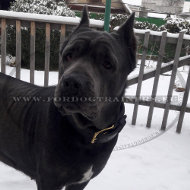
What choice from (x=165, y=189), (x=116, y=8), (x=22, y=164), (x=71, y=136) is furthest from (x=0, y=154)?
(x=116, y=8)

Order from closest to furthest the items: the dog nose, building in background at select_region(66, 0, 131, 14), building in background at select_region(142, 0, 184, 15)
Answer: the dog nose
building in background at select_region(66, 0, 131, 14)
building in background at select_region(142, 0, 184, 15)

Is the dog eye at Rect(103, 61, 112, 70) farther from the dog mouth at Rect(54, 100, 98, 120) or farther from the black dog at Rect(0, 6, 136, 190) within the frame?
the dog mouth at Rect(54, 100, 98, 120)

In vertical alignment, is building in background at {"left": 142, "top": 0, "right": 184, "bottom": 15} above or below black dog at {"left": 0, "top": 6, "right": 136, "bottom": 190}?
above

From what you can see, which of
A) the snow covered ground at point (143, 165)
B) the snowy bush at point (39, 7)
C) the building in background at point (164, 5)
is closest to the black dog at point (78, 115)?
the snow covered ground at point (143, 165)

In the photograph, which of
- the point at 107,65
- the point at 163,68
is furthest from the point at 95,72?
the point at 163,68

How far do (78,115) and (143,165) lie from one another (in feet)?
5.42

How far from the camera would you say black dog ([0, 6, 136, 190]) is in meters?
1.57

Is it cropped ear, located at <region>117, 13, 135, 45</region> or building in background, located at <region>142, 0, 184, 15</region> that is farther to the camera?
building in background, located at <region>142, 0, 184, 15</region>

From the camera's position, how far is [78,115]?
1681 mm

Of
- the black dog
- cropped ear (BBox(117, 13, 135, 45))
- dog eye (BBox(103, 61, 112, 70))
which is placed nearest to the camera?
the black dog

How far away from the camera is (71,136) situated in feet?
5.56

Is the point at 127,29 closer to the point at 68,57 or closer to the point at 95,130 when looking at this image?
the point at 68,57

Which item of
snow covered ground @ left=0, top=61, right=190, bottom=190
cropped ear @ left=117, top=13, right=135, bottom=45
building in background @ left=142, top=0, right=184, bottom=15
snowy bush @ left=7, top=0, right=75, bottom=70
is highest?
building in background @ left=142, top=0, right=184, bottom=15

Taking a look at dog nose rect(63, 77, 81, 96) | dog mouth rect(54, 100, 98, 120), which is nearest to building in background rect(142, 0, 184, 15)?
dog mouth rect(54, 100, 98, 120)
